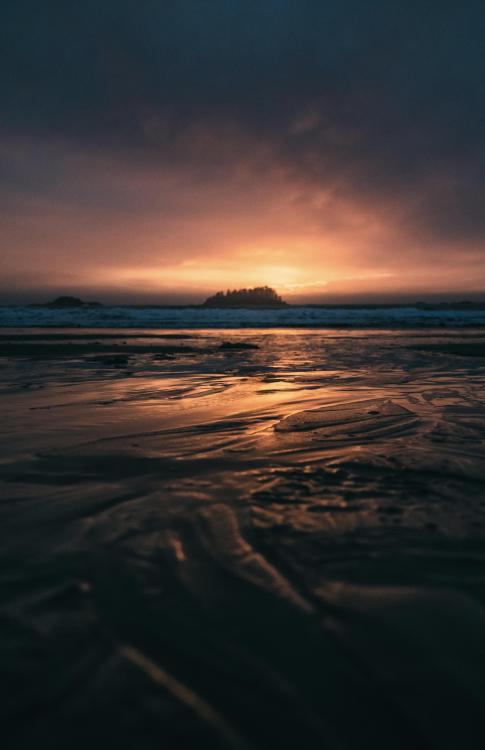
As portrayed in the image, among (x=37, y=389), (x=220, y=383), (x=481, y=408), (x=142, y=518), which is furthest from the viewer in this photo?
(x=220, y=383)

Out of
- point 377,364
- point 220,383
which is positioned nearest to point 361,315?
point 377,364

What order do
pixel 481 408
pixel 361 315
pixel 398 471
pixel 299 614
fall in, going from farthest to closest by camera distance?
1. pixel 361 315
2. pixel 481 408
3. pixel 398 471
4. pixel 299 614

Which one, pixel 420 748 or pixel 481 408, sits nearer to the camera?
pixel 420 748

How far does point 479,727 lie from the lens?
0.90 metres

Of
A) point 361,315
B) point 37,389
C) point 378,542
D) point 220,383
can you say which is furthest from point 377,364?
point 361,315

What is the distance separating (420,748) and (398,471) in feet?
5.00

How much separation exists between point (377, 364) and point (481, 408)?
363 centimetres

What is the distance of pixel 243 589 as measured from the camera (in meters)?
1.31

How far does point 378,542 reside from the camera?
1.58 meters

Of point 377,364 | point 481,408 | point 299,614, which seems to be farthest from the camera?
point 377,364

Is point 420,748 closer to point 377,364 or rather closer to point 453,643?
point 453,643

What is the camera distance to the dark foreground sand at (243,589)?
3.05 feet

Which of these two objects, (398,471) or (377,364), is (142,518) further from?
(377,364)

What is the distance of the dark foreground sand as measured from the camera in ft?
3.05
